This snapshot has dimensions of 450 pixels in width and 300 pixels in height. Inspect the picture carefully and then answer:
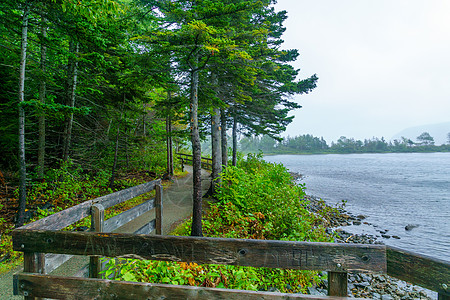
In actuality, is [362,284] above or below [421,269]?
below

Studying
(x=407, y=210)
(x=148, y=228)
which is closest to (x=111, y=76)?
(x=148, y=228)

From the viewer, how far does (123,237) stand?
229 cm

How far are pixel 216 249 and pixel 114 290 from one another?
3.77 feet

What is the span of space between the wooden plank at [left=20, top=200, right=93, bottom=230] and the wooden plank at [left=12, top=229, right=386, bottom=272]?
0.45 m

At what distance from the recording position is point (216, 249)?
2135 mm

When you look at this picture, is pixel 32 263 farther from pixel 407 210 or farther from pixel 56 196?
pixel 407 210

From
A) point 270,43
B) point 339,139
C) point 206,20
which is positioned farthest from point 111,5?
point 339,139

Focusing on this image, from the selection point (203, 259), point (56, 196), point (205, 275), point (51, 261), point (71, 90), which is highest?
point (71, 90)

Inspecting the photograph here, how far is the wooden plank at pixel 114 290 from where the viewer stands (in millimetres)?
2004

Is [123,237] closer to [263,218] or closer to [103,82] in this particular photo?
[263,218]

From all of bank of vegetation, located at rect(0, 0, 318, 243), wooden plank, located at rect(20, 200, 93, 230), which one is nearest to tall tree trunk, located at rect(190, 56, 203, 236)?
bank of vegetation, located at rect(0, 0, 318, 243)

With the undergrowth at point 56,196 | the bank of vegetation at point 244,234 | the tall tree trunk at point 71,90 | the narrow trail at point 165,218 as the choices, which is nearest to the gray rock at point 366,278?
the bank of vegetation at point 244,234

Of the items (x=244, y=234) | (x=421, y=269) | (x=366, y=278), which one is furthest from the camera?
(x=244, y=234)

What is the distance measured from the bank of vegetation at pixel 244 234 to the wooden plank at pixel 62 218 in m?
1.01
